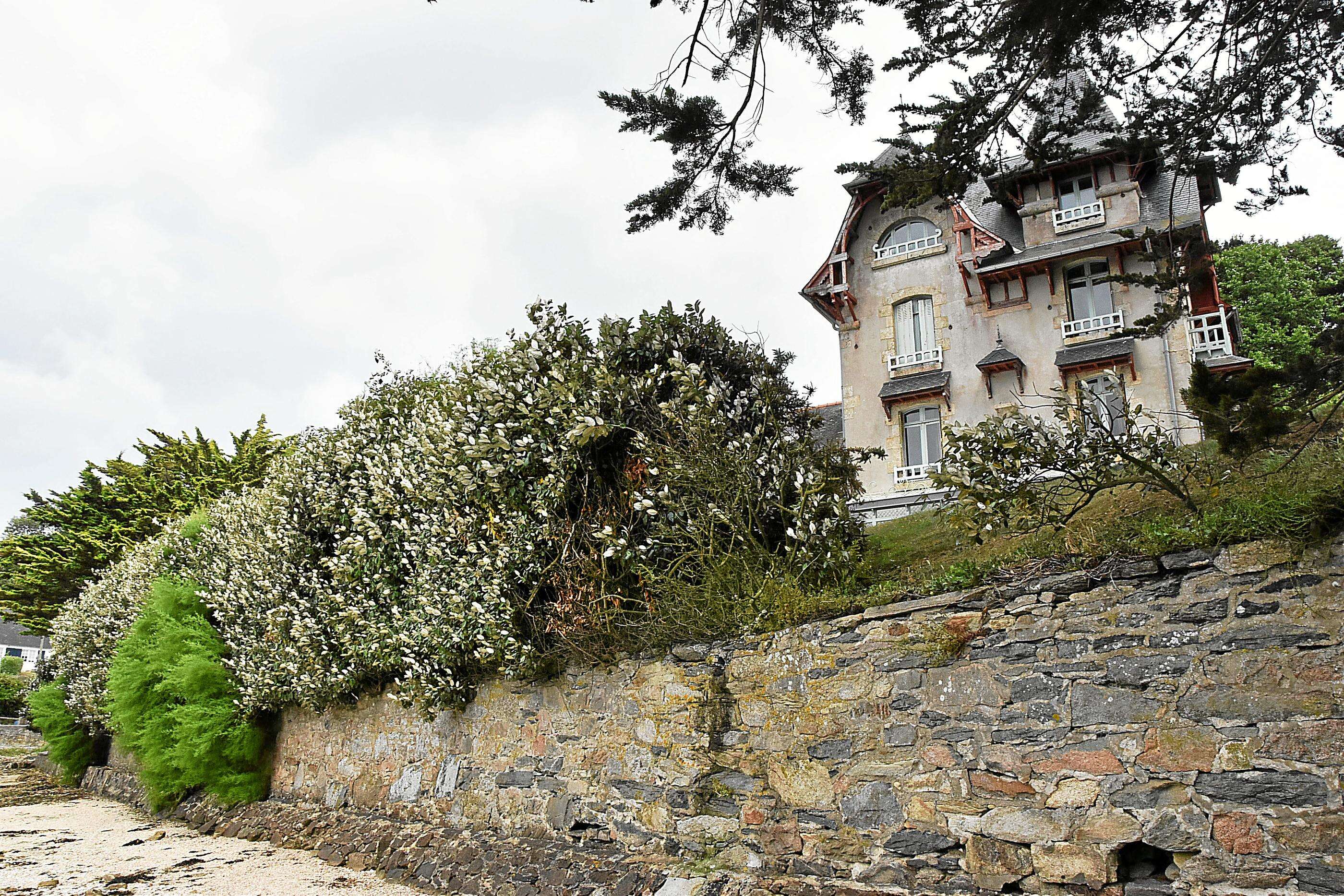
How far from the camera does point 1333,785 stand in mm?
3582

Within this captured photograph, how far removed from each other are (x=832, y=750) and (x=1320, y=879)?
248 centimetres

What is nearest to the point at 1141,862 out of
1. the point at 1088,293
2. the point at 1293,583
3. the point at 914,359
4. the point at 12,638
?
the point at 1293,583

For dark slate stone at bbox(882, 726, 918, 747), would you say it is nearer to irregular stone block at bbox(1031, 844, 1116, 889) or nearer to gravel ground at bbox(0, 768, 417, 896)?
irregular stone block at bbox(1031, 844, 1116, 889)

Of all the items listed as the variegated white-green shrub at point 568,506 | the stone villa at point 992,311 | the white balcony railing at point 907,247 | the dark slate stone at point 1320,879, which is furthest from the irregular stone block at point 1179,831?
the white balcony railing at point 907,247

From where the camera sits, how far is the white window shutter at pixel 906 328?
1741 cm

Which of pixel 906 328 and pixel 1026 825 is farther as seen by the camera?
→ pixel 906 328

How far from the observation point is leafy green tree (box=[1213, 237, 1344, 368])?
75.7 feet

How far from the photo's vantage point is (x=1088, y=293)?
15914mm

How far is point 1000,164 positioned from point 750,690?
381 cm

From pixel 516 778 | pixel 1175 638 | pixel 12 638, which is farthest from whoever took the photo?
pixel 12 638

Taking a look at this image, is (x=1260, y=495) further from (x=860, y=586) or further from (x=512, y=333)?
(x=512, y=333)

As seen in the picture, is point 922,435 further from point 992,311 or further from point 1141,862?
point 1141,862

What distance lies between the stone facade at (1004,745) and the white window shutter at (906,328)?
1264cm

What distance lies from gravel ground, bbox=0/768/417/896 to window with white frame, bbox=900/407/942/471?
1263 cm
